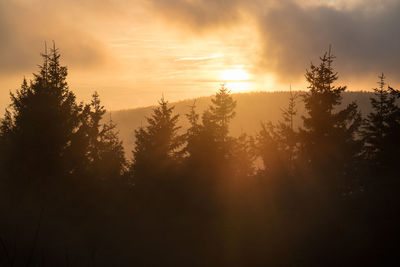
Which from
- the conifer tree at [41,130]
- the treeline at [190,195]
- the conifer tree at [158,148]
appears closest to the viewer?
the treeline at [190,195]

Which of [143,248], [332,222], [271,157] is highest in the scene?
[271,157]

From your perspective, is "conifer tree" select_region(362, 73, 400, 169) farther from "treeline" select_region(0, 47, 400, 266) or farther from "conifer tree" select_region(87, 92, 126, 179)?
"conifer tree" select_region(87, 92, 126, 179)

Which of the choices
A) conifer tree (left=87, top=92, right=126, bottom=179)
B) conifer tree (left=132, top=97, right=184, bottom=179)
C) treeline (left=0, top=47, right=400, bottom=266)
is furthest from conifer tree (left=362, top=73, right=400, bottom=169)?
conifer tree (left=87, top=92, right=126, bottom=179)

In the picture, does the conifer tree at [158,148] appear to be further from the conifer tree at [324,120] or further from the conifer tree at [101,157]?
the conifer tree at [324,120]

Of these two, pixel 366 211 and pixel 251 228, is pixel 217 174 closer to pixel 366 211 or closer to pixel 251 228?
pixel 251 228

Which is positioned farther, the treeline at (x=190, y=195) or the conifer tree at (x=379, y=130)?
the conifer tree at (x=379, y=130)

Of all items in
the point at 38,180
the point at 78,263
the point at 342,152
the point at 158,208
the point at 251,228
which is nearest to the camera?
the point at 78,263

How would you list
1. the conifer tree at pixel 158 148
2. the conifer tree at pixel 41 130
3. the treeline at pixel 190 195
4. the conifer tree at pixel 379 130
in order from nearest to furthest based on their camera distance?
1. the treeline at pixel 190 195
2. the conifer tree at pixel 41 130
3. the conifer tree at pixel 158 148
4. the conifer tree at pixel 379 130

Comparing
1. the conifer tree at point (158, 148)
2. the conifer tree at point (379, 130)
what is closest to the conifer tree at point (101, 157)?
the conifer tree at point (158, 148)

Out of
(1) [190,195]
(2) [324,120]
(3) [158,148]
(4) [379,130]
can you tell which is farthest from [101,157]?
(4) [379,130]

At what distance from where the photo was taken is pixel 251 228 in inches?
849

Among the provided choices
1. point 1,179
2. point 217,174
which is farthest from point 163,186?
point 1,179

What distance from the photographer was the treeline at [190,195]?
59.9ft

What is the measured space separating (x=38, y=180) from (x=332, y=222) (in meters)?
16.5
